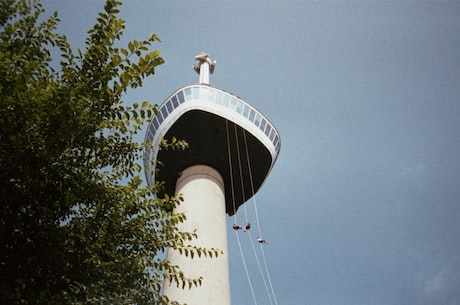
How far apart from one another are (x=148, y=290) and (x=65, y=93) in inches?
136

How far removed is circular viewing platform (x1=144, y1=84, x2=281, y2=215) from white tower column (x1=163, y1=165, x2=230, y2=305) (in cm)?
125

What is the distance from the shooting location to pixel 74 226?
607 cm

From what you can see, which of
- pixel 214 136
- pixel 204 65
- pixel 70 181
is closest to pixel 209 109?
pixel 214 136

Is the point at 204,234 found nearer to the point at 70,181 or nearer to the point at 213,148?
the point at 213,148

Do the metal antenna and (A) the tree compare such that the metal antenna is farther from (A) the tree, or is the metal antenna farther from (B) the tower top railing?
(A) the tree

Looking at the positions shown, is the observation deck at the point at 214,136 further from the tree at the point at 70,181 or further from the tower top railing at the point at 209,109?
the tree at the point at 70,181

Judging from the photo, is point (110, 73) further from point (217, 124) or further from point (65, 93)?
point (217, 124)

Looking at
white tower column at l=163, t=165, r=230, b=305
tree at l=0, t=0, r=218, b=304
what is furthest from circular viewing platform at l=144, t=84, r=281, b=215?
tree at l=0, t=0, r=218, b=304

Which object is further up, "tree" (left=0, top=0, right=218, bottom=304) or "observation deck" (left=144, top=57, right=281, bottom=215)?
"observation deck" (left=144, top=57, right=281, bottom=215)

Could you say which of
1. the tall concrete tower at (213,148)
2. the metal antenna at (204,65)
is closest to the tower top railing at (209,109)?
the tall concrete tower at (213,148)

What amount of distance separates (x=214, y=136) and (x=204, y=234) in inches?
317

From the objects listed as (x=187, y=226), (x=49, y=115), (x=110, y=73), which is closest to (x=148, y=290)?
(x=49, y=115)

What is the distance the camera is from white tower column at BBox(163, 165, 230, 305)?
17406mm

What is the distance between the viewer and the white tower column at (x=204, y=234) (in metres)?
17.4
